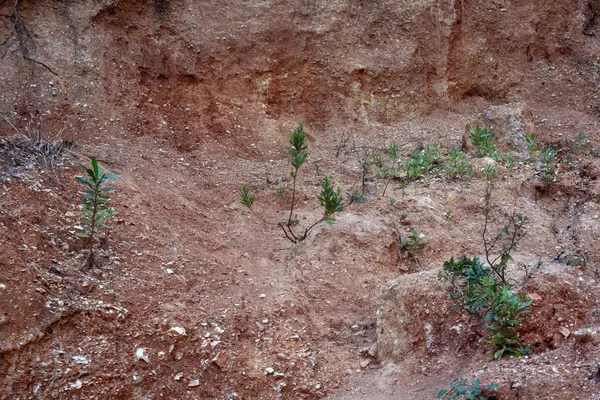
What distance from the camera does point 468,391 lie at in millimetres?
3156

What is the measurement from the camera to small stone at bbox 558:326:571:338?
11.1 feet

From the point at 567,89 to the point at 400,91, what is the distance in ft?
7.71

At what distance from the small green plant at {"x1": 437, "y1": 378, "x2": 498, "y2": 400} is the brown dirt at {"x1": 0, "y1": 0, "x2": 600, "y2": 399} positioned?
0.31ft

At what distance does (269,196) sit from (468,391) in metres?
3.40

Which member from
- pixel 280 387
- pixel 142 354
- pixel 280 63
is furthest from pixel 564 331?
pixel 280 63

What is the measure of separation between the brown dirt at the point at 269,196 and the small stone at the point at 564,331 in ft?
0.04

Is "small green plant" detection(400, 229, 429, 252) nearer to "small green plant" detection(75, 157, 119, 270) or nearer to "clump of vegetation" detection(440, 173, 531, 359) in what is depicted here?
"clump of vegetation" detection(440, 173, 531, 359)

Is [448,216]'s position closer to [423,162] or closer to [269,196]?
[423,162]

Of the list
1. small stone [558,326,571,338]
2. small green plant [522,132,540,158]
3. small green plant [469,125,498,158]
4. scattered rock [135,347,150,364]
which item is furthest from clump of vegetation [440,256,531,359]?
small green plant [522,132,540,158]

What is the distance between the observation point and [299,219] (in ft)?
18.9

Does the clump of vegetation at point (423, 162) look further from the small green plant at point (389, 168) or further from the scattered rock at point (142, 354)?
the scattered rock at point (142, 354)

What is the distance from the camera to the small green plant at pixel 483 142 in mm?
6556

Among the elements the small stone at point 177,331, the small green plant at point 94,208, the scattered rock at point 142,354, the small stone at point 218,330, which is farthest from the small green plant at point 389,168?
the scattered rock at point 142,354

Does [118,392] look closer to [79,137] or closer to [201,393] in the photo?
[201,393]
